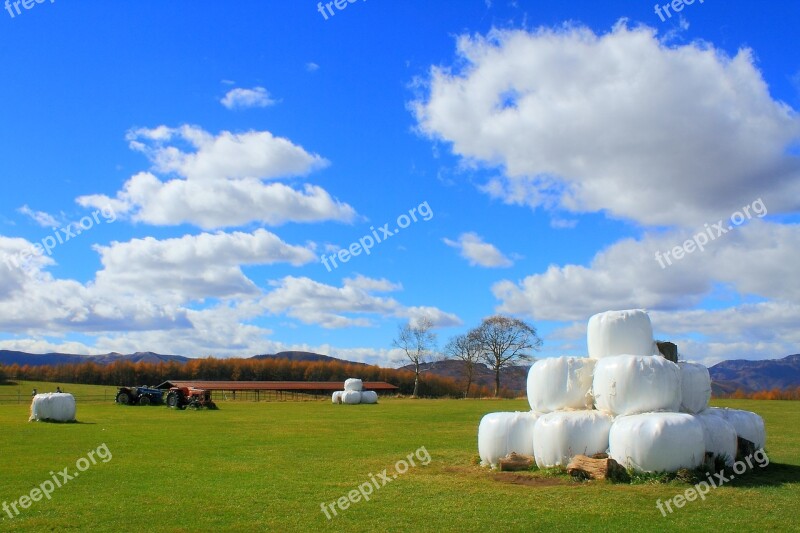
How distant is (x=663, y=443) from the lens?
13.5 meters

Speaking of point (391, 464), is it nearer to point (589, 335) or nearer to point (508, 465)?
point (508, 465)

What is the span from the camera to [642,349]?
621 inches

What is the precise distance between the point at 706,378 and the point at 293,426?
1826cm

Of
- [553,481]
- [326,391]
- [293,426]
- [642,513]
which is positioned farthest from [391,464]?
[326,391]

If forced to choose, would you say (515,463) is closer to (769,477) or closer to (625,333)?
(625,333)

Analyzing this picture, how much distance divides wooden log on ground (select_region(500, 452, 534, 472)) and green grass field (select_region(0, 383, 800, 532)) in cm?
53

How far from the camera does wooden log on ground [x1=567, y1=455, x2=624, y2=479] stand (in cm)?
1377

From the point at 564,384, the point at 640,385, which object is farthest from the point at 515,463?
the point at 640,385

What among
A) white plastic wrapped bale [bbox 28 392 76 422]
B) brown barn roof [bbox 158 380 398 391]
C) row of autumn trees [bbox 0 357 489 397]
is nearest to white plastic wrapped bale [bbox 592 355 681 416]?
white plastic wrapped bale [bbox 28 392 76 422]

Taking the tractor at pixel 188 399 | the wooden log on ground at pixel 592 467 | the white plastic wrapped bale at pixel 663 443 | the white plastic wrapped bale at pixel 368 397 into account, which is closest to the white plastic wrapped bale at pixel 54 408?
the tractor at pixel 188 399

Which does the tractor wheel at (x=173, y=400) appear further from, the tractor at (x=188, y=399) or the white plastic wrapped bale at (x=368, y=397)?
the white plastic wrapped bale at (x=368, y=397)

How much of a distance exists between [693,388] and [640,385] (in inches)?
69.5

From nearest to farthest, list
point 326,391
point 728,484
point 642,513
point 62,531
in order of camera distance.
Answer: point 62,531 < point 642,513 < point 728,484 < point 326,391

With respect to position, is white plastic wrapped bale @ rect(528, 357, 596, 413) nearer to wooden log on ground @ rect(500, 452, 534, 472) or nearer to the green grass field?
wooden log on ground @ rect(500, 452, 534, 472)
